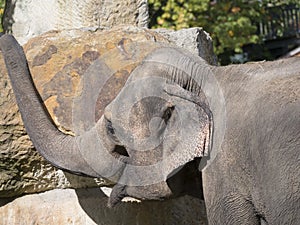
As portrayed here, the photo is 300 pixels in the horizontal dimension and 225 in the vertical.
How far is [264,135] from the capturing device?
238 centimetres

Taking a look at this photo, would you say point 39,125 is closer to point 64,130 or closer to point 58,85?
point 64,130

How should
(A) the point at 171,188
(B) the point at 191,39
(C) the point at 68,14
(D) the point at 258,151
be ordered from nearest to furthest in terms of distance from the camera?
1. (D) the point at 258,151
2. (A) the point at 171,188
3. (B) the point at 191,39
4. (C) the point at 68,14

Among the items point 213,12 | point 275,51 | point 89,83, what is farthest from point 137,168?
point 275,51

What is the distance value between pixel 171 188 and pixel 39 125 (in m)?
0.56

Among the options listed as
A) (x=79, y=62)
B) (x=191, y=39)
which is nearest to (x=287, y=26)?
(x=191, y=39)

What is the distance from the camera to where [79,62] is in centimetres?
317

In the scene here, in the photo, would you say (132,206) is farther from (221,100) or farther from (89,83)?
(221,100)

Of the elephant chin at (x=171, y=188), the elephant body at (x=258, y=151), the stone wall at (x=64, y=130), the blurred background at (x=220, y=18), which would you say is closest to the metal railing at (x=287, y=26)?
the blurred background at (x=220, y=18)

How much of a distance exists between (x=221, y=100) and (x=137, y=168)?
0.37 meters

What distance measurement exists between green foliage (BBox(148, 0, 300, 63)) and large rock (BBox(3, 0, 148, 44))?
21.7ft

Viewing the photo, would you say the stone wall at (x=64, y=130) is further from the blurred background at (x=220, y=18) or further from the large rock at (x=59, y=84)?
the blurred background at (x=220, y=18)

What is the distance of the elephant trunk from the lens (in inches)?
107

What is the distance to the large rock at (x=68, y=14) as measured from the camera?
3.61 m

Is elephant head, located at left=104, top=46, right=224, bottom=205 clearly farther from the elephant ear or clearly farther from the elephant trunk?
the elephant trunk
